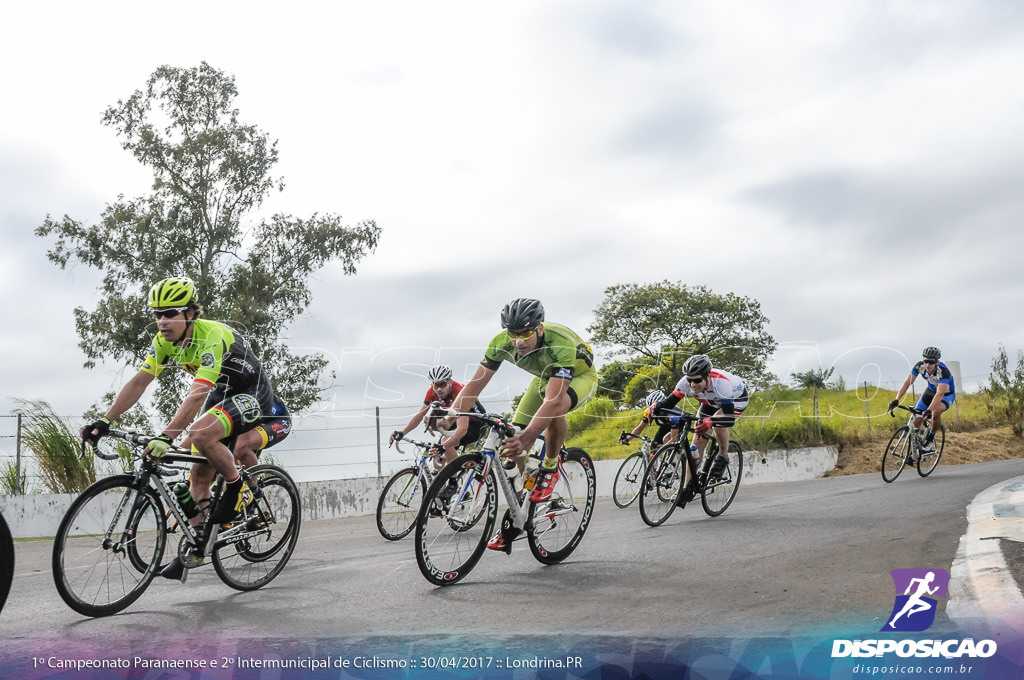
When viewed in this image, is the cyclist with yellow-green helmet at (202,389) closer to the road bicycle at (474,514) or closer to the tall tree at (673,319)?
the road bicycle at (474,514)

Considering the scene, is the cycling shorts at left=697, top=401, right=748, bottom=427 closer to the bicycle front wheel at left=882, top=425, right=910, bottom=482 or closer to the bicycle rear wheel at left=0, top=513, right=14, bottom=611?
the bicycle front wheel at left=882, top=425, right=910, bottom=482

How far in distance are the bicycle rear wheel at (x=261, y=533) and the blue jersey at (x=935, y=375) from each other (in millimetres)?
12178

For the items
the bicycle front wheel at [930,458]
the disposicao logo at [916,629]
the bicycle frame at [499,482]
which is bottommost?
the disposicao logo at [916,629]

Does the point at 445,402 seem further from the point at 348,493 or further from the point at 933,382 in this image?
the point at 933,382

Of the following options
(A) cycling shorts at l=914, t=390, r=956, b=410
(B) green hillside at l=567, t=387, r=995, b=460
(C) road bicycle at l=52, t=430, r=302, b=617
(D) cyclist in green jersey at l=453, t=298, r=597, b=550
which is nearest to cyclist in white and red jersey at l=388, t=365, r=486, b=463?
(D) cyclist in green jersey at l=453, t=298, r=597, b=550

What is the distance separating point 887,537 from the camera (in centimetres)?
803

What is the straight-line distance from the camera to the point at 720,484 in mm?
10789

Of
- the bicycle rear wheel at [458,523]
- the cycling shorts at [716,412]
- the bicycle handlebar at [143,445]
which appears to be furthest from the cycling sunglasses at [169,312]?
the cycling shorts at [716,412]

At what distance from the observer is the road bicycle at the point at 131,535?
219 inches

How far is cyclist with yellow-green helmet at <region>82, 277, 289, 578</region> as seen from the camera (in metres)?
6.20

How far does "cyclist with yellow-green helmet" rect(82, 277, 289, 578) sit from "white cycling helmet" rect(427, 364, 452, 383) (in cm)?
379

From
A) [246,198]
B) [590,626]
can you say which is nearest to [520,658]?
[590,626]

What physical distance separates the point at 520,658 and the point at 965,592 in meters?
2.69

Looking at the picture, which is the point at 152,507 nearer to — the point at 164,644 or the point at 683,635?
the point at 164,644
